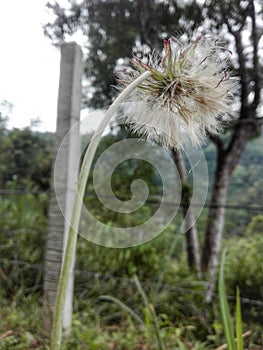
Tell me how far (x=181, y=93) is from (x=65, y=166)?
2.36 ft

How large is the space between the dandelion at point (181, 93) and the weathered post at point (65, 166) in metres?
0.64

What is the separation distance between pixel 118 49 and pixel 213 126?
497 millimetres

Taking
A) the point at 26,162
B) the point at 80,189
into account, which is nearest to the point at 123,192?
the point at 26,162

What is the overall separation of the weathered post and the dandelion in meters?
0.64

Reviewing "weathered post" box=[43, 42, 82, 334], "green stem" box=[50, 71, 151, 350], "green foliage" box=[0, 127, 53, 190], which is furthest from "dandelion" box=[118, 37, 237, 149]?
"green foliage" box=[0, 127, 53, 190]

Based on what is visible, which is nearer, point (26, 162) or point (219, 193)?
point (219, 193)

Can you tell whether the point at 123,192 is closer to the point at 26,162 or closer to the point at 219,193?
the point at 219,193

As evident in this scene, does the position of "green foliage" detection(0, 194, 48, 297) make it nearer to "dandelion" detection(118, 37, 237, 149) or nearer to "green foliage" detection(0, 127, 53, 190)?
"green foliage" detection(0, 127, 53, 190)

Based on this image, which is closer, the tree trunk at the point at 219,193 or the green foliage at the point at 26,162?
the tree trunk at the point at 219,193

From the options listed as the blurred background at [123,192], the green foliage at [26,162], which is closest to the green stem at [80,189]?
the blurred background at [123,192]

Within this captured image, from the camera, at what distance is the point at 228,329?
672mm

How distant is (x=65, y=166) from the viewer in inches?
43.5

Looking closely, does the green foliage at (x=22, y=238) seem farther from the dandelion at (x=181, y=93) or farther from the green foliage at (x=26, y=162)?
the dandelion at (x=181, y=93)

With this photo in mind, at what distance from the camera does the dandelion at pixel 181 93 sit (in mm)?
422
